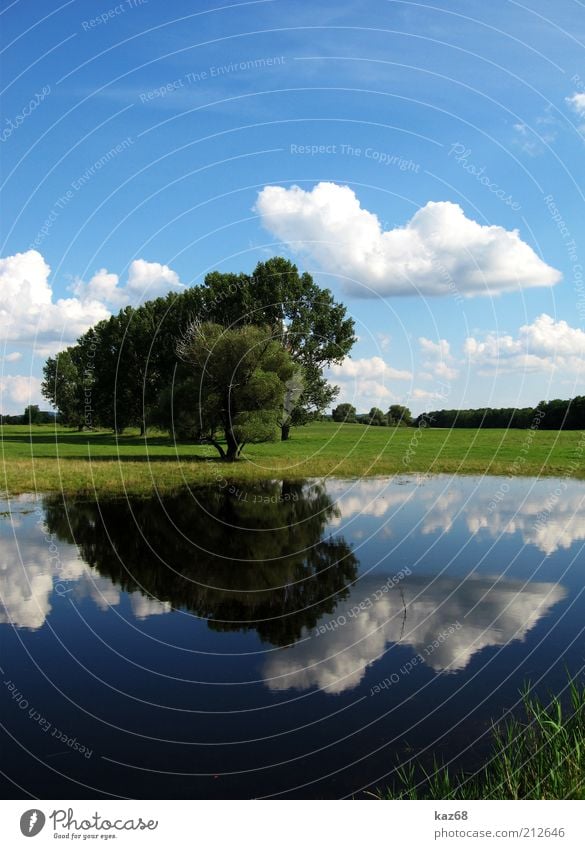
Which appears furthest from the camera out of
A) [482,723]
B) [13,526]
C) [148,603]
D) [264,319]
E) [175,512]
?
[264,319]

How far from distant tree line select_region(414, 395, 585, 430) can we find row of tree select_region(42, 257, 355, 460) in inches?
1021

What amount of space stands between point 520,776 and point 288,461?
46.7 m

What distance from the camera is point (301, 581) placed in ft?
65.8

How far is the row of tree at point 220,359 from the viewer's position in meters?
51.6

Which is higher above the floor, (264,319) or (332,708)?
(264,319)

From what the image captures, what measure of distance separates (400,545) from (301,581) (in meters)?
5.80

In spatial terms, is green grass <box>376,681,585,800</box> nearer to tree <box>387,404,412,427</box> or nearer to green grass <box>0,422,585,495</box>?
→ green grass <box>0,422,585,495</box>

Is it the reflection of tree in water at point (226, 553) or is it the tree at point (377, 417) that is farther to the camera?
the tree at point (377, 417)

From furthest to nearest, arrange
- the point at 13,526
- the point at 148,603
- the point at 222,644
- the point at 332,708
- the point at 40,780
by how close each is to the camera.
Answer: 1. the point at 13,526
2. the point at 148,603
3. the point at 222,644
4. the point at 332,708
5. the point at 40,780

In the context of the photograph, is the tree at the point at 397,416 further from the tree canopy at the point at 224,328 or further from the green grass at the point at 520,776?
the green grass at the point at 520,776

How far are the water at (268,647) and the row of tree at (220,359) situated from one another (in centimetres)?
2338

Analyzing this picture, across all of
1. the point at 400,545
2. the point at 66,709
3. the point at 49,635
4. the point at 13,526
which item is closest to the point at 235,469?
the point at 13,526

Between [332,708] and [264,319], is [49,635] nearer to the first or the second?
[332,708]

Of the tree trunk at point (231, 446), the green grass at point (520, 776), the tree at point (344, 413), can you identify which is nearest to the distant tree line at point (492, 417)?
the tree at point (344, 413)
